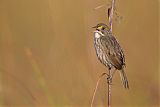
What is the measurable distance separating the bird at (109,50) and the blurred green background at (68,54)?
106mm

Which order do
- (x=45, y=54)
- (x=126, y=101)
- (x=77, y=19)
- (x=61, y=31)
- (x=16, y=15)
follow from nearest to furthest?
(x=126, y=101) < (x=61, y=31) < (x=45, y=54) < (x=77, y=19) < (x=16, y=15)

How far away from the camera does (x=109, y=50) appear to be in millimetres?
5750

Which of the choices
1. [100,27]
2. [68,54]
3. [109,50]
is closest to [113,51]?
[109,50]

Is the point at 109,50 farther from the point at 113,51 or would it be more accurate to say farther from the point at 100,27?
the point at 100,27

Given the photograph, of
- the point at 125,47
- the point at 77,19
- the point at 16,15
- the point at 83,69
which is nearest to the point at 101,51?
the point at 83,69

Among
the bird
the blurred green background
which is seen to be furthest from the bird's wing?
the blurred green background

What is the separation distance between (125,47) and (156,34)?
23.2 inches

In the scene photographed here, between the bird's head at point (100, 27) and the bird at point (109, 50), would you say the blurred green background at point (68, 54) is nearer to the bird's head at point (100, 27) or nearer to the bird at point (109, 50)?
the bird at point (109, 50)

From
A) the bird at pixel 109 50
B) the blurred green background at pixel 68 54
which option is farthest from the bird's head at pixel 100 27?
the blurred green background at pixel 68 54

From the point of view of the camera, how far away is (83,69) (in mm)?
5988

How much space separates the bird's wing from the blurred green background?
0.16 meters

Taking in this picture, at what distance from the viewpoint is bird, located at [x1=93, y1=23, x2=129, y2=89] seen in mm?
5660

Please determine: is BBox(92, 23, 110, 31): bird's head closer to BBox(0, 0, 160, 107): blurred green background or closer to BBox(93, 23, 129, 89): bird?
BBox(93, 23, 129, 89): bird

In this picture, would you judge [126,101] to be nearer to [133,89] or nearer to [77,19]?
[133,89]
